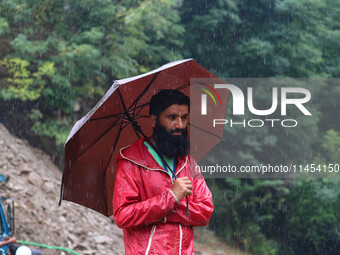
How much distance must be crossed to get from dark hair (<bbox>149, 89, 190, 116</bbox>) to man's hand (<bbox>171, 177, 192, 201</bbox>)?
583 millimetres

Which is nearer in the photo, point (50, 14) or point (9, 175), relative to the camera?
point (9, 175)

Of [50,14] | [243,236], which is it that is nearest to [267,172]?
[243,236]

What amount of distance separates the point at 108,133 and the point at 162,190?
2.96 feet

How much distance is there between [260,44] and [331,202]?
5.93 m

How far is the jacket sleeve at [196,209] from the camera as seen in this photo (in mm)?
3627

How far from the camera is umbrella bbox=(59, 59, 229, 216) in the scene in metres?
4.05

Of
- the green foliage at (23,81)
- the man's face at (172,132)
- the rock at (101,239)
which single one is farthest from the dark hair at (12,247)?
the green foliage at (23,81)

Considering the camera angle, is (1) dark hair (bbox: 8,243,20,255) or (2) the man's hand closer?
(2) the man's hand

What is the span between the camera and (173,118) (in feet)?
12.6

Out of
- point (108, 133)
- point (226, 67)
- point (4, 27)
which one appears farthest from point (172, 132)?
point (226, 67)

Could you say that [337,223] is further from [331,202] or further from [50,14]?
[50,14]

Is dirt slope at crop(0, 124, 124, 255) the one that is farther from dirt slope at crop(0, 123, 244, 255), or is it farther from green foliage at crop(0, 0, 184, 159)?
green foliage at crop(0, 0, 184, 159)

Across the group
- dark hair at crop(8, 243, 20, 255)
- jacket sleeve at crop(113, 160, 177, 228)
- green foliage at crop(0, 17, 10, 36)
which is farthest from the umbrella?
green foliage at crop(0, 17, 10, 36)

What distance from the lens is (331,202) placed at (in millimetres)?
18656
